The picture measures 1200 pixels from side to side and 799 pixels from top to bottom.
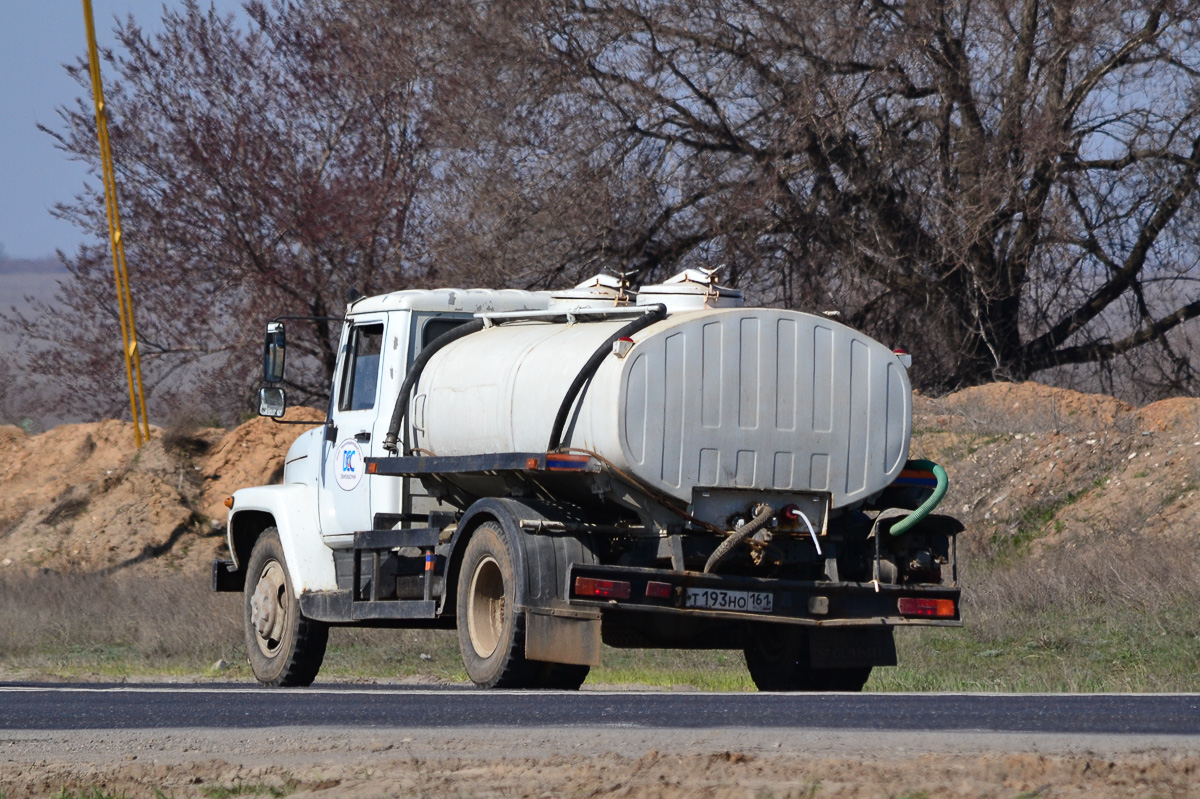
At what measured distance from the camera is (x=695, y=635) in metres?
11.1

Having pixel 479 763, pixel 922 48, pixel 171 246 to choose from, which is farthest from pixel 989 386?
pixel 479 763

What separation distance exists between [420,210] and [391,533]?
62.7ft

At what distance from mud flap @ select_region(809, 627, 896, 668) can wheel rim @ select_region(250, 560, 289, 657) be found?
14.3 feet

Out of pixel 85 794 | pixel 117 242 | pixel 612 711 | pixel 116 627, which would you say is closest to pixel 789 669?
pixel 612 711

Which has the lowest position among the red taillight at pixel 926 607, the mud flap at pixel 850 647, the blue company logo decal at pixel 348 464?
the mud flap at pixel 850 647

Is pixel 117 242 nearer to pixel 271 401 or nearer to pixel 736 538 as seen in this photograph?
pixel 271 401

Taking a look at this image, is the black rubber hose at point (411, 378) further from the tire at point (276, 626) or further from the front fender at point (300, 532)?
the tire at point (276, 626)

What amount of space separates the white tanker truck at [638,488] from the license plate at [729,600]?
0.01 meters

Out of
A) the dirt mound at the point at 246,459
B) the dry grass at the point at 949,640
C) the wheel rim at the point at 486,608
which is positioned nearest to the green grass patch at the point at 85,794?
the wheel rim at the point at 486,608

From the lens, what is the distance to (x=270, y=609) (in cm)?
1303

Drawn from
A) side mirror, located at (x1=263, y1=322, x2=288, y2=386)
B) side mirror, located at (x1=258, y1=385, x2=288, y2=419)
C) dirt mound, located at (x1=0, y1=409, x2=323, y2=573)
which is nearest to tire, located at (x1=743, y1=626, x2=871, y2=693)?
side mirror, located at (x1=258, y1=385, x2=288, y2=419)

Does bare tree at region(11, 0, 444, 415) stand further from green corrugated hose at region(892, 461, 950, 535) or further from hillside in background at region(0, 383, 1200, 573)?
green corrugated hose at region(892, 461, 950, 535)

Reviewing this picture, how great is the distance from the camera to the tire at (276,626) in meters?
12.6

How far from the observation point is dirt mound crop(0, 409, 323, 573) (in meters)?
25.2
